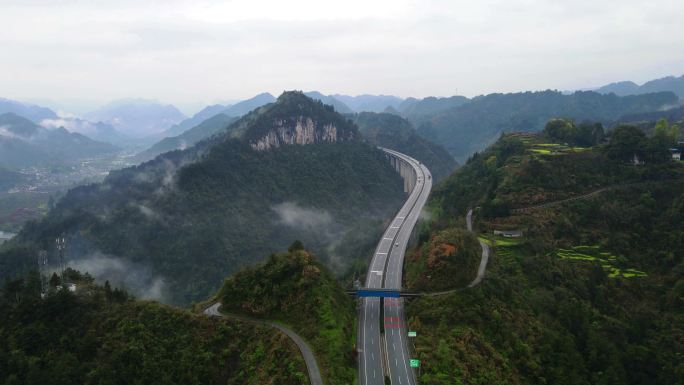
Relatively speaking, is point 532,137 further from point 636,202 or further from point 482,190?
point 636,202

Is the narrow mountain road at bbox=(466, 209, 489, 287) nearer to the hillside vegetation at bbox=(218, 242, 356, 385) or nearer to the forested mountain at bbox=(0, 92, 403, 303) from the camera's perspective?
the hillside vegetation at bbox=(218, 242, 356, 385)

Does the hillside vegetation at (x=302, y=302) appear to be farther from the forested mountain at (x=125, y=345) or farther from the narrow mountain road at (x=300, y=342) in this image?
the forested mountain at (x=125, y=345)

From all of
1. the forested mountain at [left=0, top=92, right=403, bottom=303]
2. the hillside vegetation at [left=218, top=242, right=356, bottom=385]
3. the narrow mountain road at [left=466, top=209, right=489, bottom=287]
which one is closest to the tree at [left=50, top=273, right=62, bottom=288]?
the hillside vegetation at [left=218, top=242, right=356, bottom=385]

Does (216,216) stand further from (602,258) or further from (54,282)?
(602,258)

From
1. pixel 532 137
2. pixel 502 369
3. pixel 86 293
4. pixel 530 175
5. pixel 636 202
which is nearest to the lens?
pixel 502 369

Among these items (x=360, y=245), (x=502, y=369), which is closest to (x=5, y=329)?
(x=502, y=369)

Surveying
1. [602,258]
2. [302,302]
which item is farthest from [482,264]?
[302,302]

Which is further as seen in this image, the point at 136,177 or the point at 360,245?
the point at 136,177
